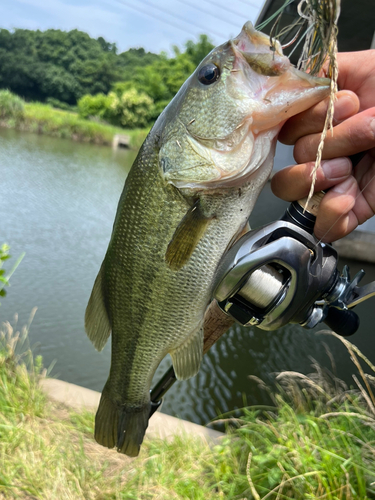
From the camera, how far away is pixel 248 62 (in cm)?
118

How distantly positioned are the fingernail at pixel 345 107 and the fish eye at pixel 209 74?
1.27 ft

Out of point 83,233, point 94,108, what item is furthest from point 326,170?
point 94,108

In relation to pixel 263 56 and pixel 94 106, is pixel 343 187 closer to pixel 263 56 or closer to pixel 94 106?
pixel 263 56

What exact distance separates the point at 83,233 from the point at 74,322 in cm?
312

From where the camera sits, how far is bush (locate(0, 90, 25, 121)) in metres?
19.8

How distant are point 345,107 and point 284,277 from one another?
0.50 m

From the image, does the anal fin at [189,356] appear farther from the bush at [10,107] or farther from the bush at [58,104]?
the bush at [58,104]

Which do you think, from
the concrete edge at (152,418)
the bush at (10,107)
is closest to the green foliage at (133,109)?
the bush at (10,107)

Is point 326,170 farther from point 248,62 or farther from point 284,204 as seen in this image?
point 284,204

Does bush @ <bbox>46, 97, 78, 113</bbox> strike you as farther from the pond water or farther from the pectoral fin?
the pectoral fin

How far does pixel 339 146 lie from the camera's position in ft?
3.64

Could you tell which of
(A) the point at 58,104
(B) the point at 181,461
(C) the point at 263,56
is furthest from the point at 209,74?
(A) the point at 58,104

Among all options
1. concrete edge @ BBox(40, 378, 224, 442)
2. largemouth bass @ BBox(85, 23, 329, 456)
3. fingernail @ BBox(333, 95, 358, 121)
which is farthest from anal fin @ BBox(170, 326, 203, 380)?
concrete edge @ BBox(40, 378, 224, 442)

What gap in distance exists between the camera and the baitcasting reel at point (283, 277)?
108cm
